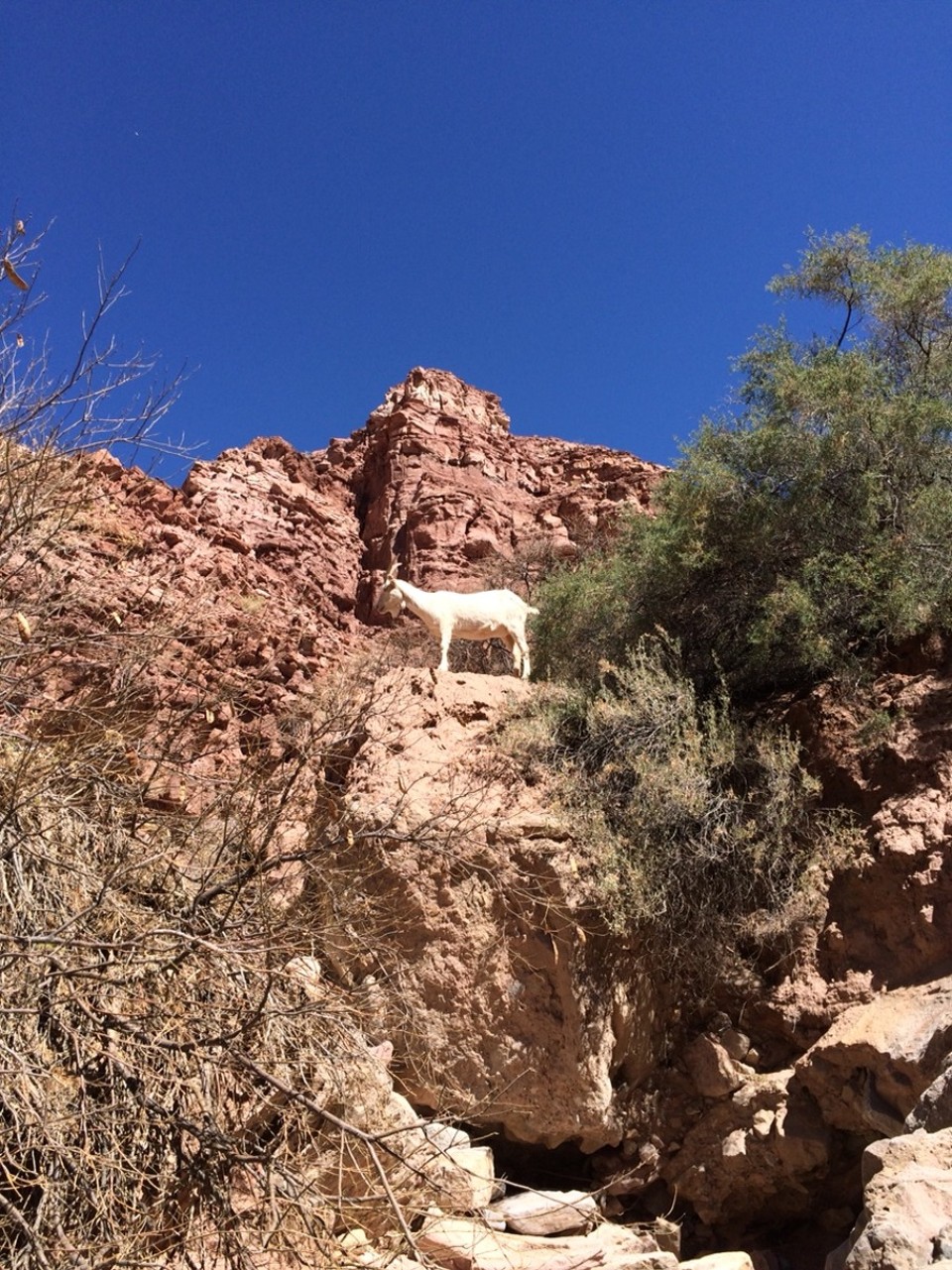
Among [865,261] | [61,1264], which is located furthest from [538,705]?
[865,261]

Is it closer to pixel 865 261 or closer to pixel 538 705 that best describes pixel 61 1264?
pixel 538 705

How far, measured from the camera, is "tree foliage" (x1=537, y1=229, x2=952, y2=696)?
28.5ft

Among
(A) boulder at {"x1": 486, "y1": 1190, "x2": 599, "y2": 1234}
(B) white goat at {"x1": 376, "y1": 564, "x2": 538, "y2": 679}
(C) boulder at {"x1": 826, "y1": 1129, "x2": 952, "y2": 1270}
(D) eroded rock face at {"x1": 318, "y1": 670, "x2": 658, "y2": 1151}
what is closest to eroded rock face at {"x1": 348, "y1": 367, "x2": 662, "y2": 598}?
(B) white goat at {"x1": 376, "y1": 564, "x2": 538, "y2": 679}

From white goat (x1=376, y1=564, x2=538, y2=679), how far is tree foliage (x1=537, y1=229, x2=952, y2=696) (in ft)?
2.38

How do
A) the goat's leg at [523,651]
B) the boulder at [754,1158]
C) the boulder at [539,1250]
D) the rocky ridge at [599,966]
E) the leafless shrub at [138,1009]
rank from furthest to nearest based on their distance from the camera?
the goat's leg at [523,651] < the boulder at [754,1158] < the rocky ridge at [599,966] < the boulder at [539,1250] < the leafless shrub at [138,1009]

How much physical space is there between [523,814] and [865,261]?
8.35 m

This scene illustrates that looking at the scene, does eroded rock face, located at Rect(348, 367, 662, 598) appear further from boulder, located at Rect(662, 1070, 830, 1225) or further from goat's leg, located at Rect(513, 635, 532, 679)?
boulder, located at Rect(662, 1070, 830, 1225)

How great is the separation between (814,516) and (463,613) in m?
4.18

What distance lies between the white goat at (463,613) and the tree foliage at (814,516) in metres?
0.72

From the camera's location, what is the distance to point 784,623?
8891 millimetres

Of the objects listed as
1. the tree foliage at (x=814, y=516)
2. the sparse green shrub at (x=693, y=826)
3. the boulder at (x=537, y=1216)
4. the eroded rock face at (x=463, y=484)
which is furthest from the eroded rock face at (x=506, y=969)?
the eroded rock face at (x=463, y=484)

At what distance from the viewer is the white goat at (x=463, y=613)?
11.4 metres

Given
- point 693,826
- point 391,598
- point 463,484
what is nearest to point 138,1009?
point 693,826

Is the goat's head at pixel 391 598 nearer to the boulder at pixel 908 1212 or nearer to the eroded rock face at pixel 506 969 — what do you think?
the eroded rock face at pixel 506 969
